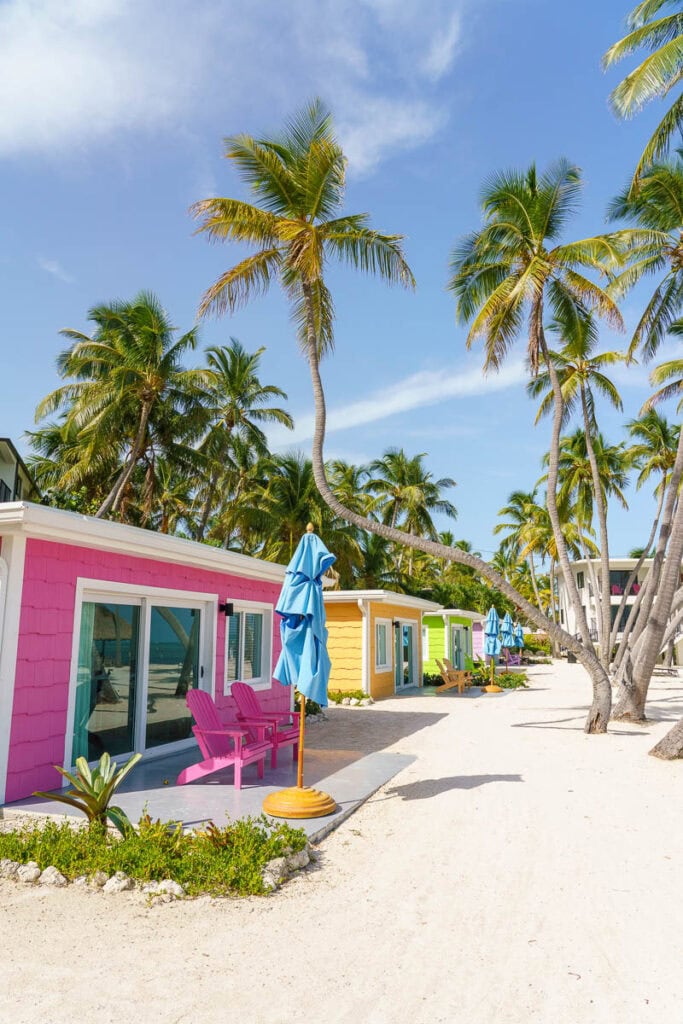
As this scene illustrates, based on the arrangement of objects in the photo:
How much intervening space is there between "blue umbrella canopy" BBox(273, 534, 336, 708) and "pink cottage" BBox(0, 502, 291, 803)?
7.27 ft

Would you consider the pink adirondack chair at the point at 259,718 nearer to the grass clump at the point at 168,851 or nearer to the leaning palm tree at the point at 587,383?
the grass clump at the point at 168,851

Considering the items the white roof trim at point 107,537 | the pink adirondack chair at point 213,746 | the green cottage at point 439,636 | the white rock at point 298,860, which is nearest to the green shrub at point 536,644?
the green cottage at point 439,636

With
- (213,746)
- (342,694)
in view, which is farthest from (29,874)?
(342,694)

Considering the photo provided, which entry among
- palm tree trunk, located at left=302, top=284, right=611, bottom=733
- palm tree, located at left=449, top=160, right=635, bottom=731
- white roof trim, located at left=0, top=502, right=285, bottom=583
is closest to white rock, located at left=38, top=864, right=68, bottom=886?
white roof trim, located at left=0, top=502, right=285, bottom=583

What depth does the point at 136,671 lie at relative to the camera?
8.31m

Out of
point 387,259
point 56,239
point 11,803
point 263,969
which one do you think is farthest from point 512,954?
point 56,239

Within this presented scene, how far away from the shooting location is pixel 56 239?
34.8 feet

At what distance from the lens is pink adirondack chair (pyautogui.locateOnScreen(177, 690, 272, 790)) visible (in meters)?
6.89

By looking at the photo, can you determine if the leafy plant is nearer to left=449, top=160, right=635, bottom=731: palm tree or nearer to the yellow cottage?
left=449, top=160, right=635, bottom=731: palm tree

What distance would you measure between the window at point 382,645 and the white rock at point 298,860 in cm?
1365

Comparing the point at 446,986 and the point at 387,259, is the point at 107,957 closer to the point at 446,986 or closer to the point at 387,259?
the point at 446,986

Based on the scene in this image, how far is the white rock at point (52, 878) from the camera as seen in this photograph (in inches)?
188

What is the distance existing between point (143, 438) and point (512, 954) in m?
22.2

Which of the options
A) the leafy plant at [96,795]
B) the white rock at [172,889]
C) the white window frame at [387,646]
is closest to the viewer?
the white rock at [172,889]
